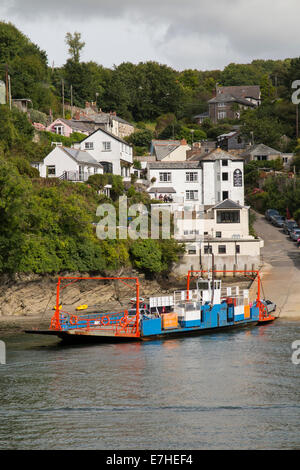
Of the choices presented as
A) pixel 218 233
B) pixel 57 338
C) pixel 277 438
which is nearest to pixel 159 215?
pixel 218 233

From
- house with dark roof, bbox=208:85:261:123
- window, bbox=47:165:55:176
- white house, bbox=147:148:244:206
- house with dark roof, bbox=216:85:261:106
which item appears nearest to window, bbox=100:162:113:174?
white house, bbox=147:148:244:206

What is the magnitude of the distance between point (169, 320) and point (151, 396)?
15.9 m

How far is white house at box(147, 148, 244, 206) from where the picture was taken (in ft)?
273

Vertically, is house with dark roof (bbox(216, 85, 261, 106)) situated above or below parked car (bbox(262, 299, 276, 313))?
above

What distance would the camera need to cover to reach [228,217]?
244 ft

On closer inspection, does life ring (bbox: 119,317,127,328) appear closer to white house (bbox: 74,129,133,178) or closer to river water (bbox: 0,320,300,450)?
river water (bbox: 0,320,300,450)

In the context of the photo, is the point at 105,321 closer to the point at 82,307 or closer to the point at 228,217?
the point at 82,307

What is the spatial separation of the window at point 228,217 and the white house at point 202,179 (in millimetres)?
7979

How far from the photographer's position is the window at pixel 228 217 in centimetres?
7406

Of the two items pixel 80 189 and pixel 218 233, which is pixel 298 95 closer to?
pixel 218 233

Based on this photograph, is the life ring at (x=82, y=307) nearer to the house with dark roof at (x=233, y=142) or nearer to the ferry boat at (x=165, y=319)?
the ferry boat at (x=165, y=319)

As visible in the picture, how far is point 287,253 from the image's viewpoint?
7156cm

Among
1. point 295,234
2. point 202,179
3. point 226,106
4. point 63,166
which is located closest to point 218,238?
point 295,234

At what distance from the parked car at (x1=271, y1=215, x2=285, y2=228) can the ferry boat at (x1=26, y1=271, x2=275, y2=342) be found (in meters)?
32.9
